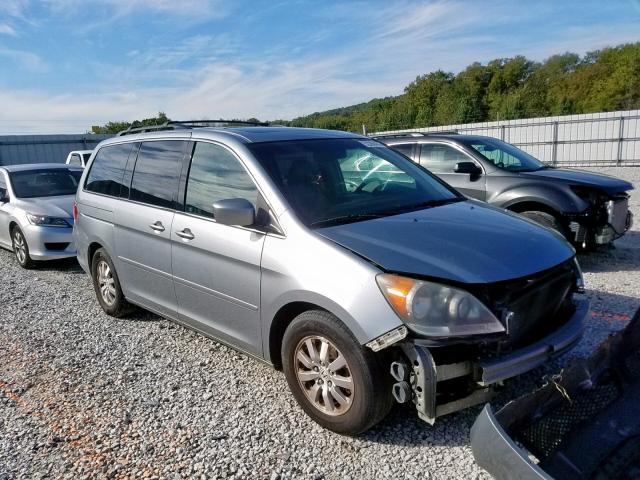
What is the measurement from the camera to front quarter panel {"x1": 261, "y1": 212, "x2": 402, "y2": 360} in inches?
104

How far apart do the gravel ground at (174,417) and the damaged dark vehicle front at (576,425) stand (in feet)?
1.87

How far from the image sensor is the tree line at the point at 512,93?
43.2 m

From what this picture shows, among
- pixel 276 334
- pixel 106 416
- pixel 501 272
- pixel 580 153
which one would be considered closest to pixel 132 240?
pixel 106 416

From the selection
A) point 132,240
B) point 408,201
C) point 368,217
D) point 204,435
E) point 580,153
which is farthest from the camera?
point 580,153

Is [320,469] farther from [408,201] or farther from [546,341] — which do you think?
[408,201]

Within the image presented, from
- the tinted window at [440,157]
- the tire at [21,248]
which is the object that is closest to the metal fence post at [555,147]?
the tinted window at [440,157]

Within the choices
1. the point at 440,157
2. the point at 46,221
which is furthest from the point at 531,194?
the point at 46,221

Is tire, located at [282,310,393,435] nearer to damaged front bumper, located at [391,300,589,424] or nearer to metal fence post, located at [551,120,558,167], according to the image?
damaged front bumper, located at [391,300,589,424]

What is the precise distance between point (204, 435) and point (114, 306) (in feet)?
8.16

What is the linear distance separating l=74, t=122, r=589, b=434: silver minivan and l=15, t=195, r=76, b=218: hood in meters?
3.71

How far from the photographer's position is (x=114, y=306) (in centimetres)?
511

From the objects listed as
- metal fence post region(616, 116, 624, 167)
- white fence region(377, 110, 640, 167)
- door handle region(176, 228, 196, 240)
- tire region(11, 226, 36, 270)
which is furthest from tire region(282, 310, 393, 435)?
metal fence post region(616, 116, 624, 167)

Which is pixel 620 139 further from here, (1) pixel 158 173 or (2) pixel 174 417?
(2) pixel 174 417

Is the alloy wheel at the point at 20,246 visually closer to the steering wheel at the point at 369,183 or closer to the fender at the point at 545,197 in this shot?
the steering wheel at the point at 369,183
